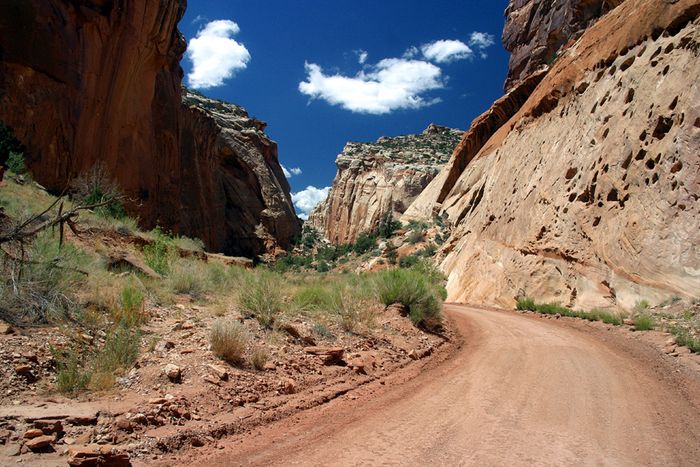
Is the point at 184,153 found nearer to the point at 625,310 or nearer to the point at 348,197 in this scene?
the point at 625,310

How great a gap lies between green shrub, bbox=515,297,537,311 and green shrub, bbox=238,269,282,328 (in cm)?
1098

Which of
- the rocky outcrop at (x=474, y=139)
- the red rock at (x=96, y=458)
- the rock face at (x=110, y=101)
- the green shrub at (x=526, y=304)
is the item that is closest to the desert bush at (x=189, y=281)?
the red rock at (x=96, y=458)

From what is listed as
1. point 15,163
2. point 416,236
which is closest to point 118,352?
point 15,163

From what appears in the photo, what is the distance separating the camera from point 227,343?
6047 millimetres

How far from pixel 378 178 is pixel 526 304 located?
62.1 metres

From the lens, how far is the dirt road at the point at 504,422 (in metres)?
4.11

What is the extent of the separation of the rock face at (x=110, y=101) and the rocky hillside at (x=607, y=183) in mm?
17741

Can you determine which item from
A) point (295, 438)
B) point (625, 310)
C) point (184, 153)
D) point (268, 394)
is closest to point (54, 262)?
point (268, 394)

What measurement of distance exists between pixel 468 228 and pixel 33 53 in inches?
976

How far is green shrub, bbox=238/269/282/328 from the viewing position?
7.83 metres

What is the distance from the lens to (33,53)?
21.5m

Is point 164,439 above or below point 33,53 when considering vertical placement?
below

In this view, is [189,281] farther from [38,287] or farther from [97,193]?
[97,193]

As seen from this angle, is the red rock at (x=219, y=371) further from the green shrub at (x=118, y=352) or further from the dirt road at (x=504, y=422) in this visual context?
the dirt road at (x=504, y=422)
